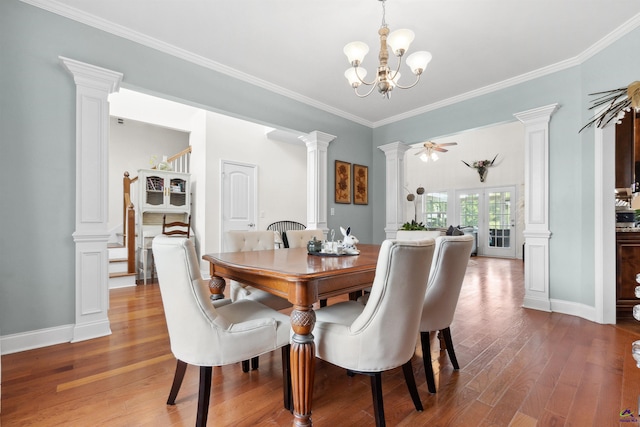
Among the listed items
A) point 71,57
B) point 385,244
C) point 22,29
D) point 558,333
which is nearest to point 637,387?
point 558,333

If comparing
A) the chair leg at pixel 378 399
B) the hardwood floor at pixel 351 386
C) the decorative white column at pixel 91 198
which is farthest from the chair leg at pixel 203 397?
the decorative white column at pixel 91 198

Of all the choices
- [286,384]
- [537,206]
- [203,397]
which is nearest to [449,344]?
[286,384]

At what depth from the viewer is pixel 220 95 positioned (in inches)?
Result: 130

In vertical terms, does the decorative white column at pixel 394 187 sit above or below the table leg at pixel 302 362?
above

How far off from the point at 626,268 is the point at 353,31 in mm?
3616

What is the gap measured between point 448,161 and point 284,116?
6.73m

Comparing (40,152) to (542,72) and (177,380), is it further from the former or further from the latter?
(542,72)

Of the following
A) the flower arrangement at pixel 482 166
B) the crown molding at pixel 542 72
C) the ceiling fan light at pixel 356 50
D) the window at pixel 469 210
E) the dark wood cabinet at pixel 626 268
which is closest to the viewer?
the ceiling fan light at pixel 356 50

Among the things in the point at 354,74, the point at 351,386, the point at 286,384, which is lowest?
the point at 351,386

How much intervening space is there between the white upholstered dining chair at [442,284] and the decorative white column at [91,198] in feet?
8.56

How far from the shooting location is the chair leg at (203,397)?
131 centimetres

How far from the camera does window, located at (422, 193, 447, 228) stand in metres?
9.07

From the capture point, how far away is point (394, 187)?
487 cm

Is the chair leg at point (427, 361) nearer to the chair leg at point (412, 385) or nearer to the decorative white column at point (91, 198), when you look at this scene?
the chair leg at point (412, 385)
